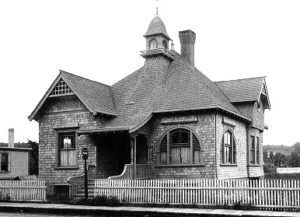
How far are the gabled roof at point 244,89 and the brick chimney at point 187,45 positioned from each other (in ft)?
8.37

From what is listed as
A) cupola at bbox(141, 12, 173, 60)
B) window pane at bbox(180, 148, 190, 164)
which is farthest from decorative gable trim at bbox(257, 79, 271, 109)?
window pane at bbox(180, 148, 190, 164)

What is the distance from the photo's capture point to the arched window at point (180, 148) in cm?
2248

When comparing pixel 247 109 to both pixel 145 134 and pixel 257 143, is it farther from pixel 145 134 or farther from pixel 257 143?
pixel 145 134

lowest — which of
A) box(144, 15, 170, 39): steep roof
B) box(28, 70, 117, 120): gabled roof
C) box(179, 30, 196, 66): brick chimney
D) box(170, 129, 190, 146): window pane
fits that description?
box(170, 129, 190, 146): window pane

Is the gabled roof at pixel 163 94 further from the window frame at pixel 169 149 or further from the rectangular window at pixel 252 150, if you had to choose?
the rectangular window at pixel 252 150

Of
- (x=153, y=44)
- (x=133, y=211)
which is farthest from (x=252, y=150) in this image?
(x=133, y=211)

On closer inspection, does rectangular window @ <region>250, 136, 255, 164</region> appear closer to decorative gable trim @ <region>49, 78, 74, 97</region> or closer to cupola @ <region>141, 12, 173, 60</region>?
cupola @ <region>141, 12, 173, 60</region>

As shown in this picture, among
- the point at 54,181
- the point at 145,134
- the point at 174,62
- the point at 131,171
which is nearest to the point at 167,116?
the point at 145,134

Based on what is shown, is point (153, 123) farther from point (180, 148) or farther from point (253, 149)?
point (253, 149)

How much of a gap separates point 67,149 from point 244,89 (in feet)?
37.8

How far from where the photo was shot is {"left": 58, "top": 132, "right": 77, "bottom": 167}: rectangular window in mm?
24422

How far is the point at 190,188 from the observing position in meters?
18.4

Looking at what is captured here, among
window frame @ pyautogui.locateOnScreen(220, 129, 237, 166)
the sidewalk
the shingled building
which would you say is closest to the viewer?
the sidewalk

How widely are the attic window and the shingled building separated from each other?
0.19 ft
